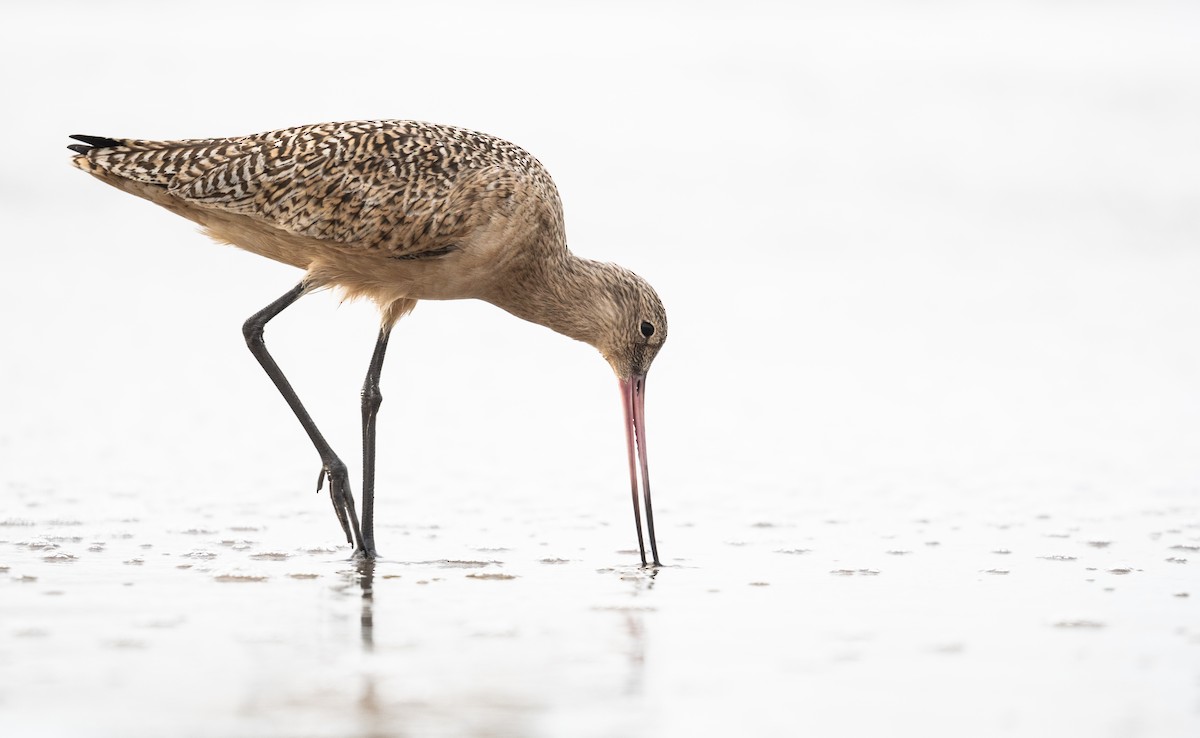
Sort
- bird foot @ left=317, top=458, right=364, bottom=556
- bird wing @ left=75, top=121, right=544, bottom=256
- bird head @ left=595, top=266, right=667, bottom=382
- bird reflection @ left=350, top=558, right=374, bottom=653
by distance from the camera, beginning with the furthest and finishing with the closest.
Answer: bird head @ left=595, top=266, right=667, bottom=382
bird wing @ left=75, top=121, right=544, bottom=256
bird foot @ left=317, top=458, right=364, bottom=556
bird reflection @ left=350, top=558, right=374, bottom=653

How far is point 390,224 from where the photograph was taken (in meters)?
6.70

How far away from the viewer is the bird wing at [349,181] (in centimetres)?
672

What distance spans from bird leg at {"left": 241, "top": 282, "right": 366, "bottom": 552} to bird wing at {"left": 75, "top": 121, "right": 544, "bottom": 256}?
1.32 feet

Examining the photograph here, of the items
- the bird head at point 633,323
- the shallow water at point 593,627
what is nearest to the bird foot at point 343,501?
the shallow water at point 593,627

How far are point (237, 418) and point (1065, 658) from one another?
21.8 feet

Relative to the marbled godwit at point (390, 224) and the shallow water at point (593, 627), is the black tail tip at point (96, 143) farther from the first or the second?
the shallow water at point (593, 627)

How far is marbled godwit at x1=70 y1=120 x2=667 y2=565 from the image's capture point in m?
6.73

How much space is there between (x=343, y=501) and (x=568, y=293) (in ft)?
4.73

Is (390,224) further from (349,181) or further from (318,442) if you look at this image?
(318,442)

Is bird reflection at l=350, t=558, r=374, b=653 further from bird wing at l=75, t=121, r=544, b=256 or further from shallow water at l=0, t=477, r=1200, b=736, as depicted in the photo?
bird wing at l=75, t=121, r=544, b=256

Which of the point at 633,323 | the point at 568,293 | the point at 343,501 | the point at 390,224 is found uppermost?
the point at 390,224

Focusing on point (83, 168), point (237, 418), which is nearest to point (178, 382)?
point (237, 418)

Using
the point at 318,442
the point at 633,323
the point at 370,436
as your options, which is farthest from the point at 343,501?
the point at 633,323

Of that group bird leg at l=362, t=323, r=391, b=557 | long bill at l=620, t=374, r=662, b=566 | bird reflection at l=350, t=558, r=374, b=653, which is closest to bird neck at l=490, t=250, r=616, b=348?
long bill at l=620, t=374, r=662, b=566
